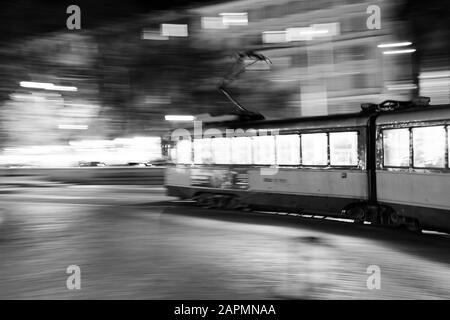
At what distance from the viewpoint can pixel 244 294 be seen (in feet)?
20.5

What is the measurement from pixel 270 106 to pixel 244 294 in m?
22.9

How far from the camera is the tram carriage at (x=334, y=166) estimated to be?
10.3 m

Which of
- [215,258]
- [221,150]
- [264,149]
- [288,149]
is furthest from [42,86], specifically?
[215,258]

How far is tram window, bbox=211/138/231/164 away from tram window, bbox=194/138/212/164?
0.18 meters

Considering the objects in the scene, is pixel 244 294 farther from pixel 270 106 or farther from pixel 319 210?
pixel 270 106

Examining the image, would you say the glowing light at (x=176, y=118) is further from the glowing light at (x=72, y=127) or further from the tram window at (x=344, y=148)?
the tram window at (x=344, y=148)

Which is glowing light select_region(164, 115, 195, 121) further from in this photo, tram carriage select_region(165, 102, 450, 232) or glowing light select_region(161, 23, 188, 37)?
tram carriage select_region(165, 102, 450, 232)

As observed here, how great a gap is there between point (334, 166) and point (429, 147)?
255 cm

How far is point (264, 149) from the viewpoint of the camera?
46.7 feet

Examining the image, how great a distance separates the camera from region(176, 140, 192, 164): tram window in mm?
16781

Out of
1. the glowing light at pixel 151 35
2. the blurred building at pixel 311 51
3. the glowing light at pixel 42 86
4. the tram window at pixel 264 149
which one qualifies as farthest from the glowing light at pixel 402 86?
the glowing light at pixel 42 86

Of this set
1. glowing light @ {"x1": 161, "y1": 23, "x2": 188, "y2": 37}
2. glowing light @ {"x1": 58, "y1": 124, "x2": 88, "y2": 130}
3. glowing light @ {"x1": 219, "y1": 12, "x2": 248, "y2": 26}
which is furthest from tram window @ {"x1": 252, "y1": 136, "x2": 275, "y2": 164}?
glowing light @ {"x1": 219, "y1": 12, "x2": 248, "y2": 26}

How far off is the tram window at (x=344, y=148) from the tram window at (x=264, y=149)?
1.93 metres

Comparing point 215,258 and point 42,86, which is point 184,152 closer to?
point 215,258
